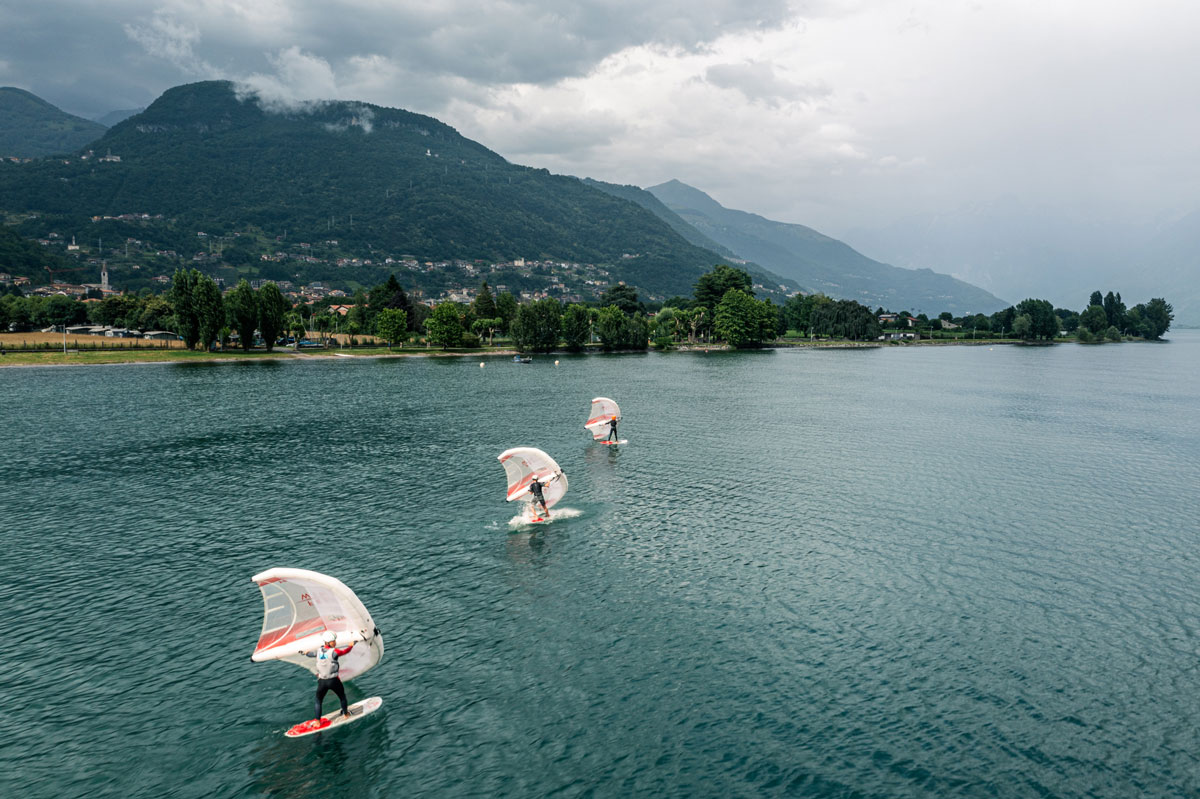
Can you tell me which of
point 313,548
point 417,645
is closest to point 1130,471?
point 417,645

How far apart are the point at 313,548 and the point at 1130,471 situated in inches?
3418

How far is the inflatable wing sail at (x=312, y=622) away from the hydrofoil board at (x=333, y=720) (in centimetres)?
134

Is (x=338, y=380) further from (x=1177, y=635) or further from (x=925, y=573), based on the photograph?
(x=1177, y=635)

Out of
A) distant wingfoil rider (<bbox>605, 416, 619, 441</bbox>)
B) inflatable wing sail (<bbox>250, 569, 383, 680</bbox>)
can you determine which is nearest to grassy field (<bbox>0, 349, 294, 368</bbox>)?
distant wingfoil rider (<bbox>605, 416, 619, 441</bbox>)

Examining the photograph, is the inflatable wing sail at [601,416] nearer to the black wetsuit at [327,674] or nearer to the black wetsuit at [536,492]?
the black wetsuit at [536,492]

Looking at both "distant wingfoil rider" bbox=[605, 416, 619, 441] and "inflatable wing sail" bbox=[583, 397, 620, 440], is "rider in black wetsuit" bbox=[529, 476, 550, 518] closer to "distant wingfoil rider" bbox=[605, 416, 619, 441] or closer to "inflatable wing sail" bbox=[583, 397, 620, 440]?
"distant wingfoil rider" bbox=[605, 416, 619, 441]

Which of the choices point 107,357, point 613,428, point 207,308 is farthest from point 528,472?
point 107,357

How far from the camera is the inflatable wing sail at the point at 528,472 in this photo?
50812 mm

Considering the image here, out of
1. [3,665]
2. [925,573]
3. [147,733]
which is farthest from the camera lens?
[925,573]

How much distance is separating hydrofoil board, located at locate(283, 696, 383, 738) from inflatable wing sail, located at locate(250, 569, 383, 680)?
1344mm

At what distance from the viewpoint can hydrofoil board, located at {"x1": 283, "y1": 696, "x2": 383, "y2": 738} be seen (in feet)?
82.9

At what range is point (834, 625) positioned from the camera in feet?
114

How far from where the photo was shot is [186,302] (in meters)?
190

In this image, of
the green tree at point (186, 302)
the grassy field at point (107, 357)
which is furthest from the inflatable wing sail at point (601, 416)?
the green tree at point (186, 302)
